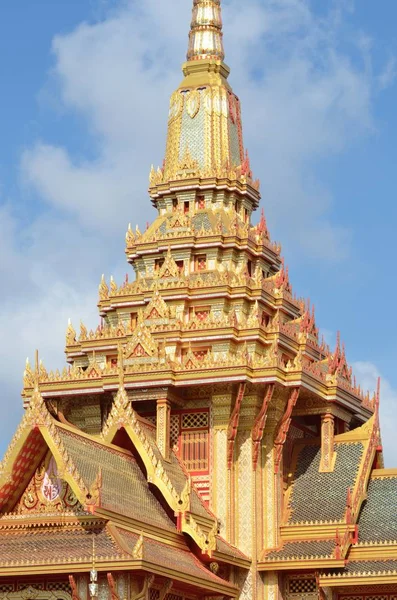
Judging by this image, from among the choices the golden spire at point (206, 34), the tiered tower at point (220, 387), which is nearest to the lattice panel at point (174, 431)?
the tiered tower at point (220, 387)

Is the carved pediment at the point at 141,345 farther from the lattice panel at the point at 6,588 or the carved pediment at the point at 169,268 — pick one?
the lattice panel at the point at 6,588

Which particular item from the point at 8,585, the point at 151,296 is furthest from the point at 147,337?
the point at 8,585

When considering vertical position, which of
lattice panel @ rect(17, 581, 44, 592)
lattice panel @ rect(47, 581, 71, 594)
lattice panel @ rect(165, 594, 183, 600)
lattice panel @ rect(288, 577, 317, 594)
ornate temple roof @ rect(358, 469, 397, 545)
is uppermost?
ornate temple roof @ rect(358, 469, 397, 545)

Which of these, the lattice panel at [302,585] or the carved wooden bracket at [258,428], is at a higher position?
the carved wooden bracket at [258,428]

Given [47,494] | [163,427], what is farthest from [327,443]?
[47,494]

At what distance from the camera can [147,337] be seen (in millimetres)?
45188

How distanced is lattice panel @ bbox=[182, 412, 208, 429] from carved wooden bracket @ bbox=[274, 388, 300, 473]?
218cm

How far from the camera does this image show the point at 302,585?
145 feet

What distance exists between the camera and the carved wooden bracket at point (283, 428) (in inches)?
1762

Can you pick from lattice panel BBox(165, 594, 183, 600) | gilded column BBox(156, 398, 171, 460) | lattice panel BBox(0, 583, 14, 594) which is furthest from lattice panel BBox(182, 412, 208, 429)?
lattice panel BBox(0, 583, 14, 594)

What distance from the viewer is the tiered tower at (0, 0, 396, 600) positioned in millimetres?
43156

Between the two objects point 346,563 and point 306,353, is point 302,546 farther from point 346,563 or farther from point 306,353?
point 306,353

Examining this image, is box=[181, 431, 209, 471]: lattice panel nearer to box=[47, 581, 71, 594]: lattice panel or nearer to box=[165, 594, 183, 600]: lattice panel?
box=[165, 594, 183, 600]: lattice panel

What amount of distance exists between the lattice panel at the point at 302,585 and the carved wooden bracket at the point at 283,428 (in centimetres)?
319
